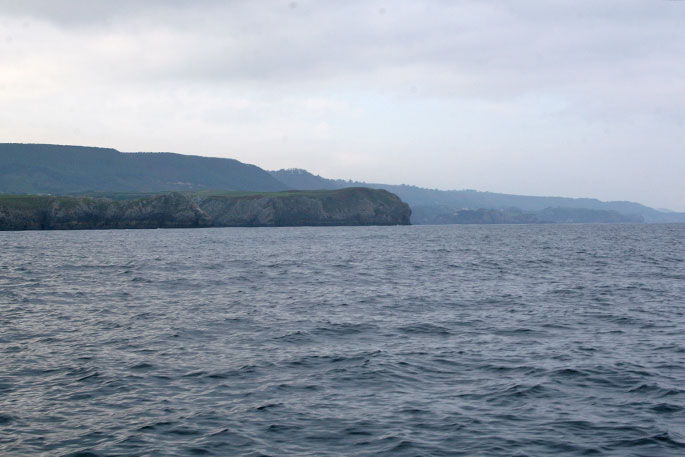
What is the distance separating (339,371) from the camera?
67.3ft

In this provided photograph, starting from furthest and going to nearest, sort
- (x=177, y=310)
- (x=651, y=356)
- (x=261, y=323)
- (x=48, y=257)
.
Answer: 1. (x=48, y=257)
2. (x=177, y=310)
3. (x=261, y=323)
4. (x=651, y=356)

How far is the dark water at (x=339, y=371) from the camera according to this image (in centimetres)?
1446

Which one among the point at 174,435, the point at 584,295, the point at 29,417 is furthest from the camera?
the point at 584,295

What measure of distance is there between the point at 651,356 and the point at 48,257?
65215mm

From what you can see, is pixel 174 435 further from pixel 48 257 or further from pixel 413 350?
pixel 48 257

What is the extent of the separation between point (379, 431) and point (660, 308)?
84.3 feet

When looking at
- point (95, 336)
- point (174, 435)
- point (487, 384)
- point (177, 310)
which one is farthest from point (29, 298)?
point (487, 384)

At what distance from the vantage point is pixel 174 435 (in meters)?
14.6

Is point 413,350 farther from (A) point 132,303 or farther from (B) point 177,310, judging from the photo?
(A) point 132,303

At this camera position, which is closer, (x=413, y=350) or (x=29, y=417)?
(x=29, y=417)

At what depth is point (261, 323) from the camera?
29.0 meters

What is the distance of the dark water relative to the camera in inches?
569

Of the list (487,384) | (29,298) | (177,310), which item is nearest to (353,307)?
(177,310)

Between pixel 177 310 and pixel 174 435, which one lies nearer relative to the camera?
pixel 174 435
